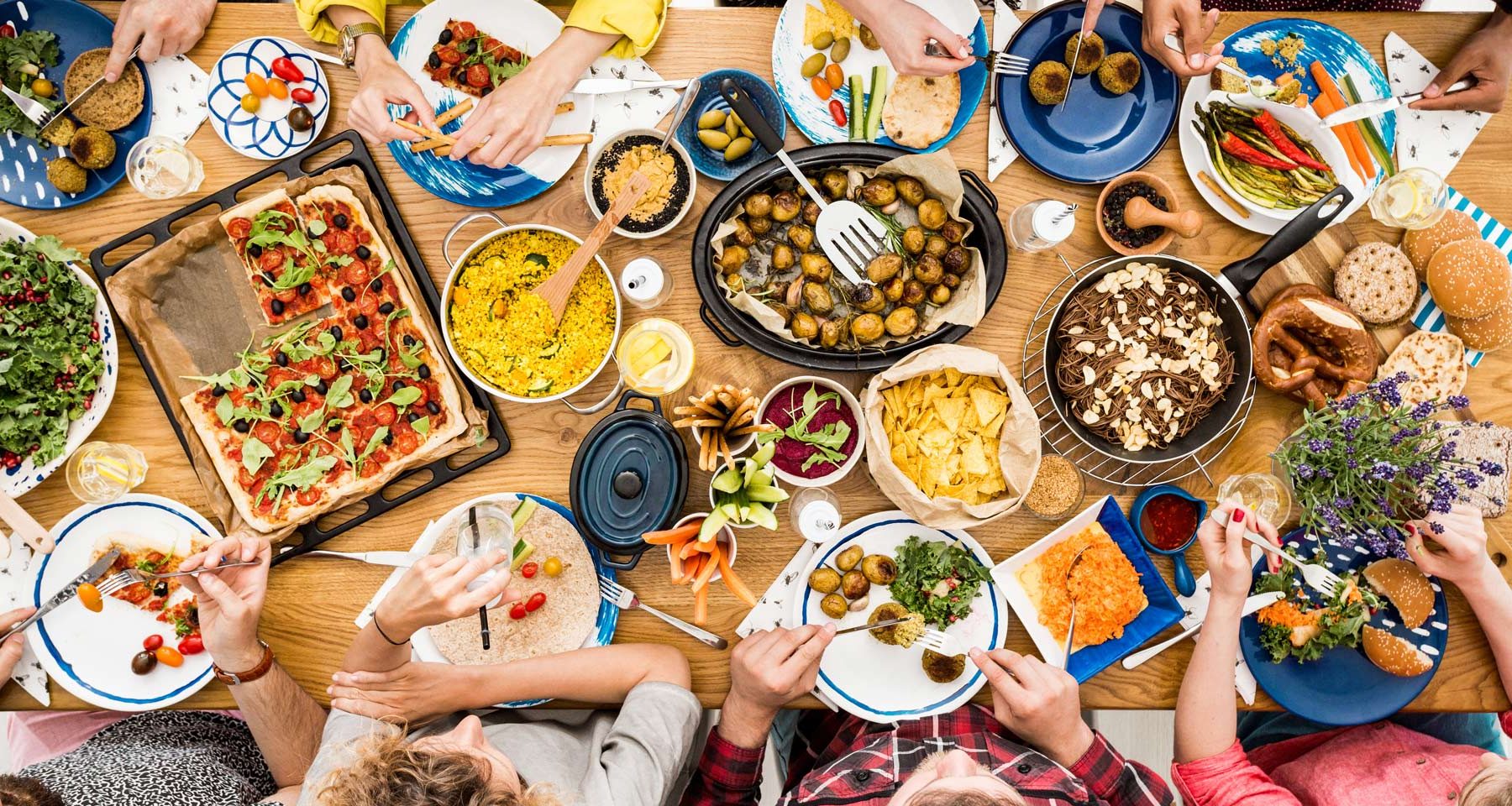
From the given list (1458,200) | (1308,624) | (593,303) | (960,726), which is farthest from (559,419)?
(1458,200)

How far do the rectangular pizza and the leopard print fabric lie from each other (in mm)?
774

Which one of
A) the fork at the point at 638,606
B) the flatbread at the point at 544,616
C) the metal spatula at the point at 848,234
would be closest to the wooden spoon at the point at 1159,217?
the metal spatula at the point at 848,234

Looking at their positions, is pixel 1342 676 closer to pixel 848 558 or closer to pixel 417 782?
pixel 848 558

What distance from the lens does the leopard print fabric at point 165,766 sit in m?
2.13

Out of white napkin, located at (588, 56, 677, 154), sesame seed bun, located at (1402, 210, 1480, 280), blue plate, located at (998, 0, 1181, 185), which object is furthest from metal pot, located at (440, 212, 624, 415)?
sesame seed bun, located at (1402, 210, 1480, 280)

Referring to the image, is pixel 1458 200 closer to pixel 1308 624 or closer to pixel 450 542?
pixel 1308 624

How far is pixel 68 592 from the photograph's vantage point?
2.06 meters

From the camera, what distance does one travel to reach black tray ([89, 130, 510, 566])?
2.13 metres

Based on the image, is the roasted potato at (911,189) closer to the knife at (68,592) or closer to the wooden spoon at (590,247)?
the wooden spoon at (590,247)

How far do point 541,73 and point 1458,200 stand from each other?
2.38 m

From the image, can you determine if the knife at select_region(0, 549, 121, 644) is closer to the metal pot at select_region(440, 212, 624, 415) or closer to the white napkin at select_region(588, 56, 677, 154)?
the metal pot at select_region(440, 212, 624, 415)

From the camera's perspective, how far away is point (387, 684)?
1.99 meters

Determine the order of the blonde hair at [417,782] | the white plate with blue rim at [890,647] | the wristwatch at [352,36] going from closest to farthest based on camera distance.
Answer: the blonde hair at [417,782]
the wristwatch at [352,36]
the white plate with blue rim at [890,647]

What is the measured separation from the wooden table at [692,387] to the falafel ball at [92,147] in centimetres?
8
